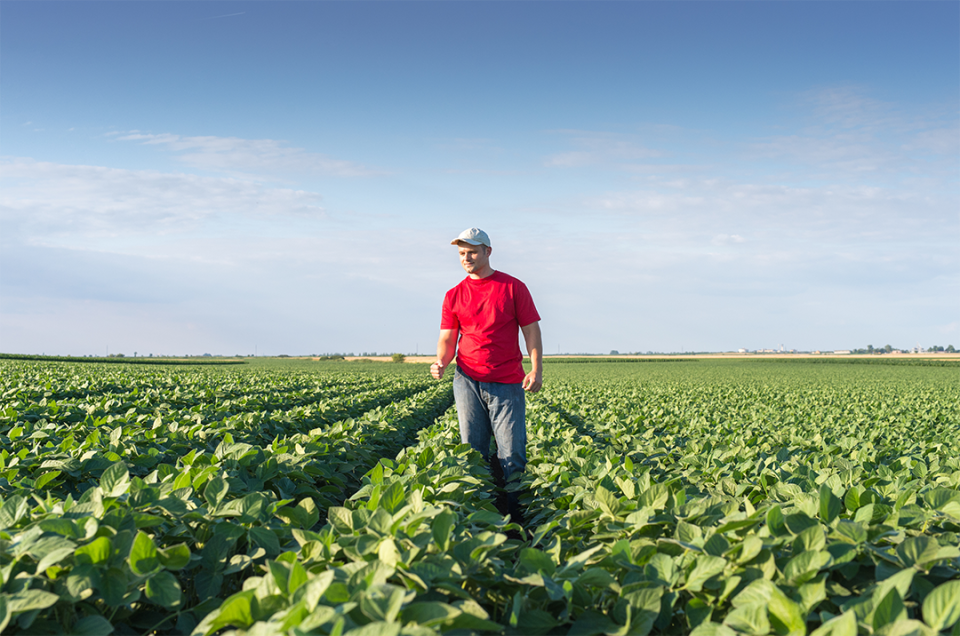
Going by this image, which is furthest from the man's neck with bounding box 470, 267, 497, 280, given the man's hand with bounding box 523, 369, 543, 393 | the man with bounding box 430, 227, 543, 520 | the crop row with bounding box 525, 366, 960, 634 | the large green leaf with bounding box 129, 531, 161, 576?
the large green leaf with bounding box 129, 531, 161, 576

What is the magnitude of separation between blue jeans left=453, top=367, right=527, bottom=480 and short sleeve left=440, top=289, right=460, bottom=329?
474 mm

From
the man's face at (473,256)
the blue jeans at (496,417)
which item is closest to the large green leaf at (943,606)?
the blue jeans at (496,417)

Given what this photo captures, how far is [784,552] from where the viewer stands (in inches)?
88.7

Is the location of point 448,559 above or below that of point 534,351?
below

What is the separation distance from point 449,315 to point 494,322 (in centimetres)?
55

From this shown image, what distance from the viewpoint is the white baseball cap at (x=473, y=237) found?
4.93 metres

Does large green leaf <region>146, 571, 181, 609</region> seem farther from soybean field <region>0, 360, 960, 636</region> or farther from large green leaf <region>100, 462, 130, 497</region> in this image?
large green leaf <region>100, 462, 130, 497</region>

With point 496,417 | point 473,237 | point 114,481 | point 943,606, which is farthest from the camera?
point 496,417

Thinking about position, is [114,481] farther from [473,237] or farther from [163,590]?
[473,237]

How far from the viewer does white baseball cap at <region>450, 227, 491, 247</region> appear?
16.2 ft

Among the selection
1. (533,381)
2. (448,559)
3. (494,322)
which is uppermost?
(494,322)

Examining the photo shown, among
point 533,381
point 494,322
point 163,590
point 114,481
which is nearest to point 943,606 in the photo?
point 163,590

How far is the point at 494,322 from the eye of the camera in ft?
17.1

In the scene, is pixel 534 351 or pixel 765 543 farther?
pixel 534 351
